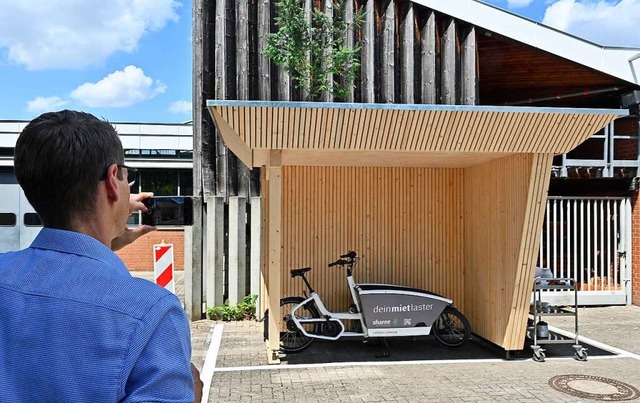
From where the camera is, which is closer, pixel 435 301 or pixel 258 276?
pixel 435 301

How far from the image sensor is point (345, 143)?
6.33m

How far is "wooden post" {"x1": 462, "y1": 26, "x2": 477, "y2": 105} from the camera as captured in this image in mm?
10742

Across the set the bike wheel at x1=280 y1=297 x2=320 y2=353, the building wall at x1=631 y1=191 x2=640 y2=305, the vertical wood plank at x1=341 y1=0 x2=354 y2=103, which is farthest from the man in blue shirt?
the building wall at x1=631 y1=191 x2=640 y2=305

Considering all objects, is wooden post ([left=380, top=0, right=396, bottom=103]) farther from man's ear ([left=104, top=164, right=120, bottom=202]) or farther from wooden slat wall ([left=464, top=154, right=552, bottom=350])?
man's ear ([left=104, top=164, right=120, bottom=202])

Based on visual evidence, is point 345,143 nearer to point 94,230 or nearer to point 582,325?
point 94,230

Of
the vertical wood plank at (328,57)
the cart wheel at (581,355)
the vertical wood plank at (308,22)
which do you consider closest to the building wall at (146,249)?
the vertical wood plank at (308,22)

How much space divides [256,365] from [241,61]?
5849mm

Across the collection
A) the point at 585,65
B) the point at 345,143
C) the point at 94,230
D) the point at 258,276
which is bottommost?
the point at 258,276

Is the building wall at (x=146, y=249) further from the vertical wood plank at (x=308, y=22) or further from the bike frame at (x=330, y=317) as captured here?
the bike frame at (x=330, y=317)

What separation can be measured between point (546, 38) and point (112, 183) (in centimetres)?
1094

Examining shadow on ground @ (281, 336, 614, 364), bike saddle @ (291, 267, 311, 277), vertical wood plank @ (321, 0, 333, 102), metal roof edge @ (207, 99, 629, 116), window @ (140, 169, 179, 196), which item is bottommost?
shadow on ground @ (281, 336, 614, 364)

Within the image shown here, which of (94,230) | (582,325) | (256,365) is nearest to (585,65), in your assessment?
(582,325)

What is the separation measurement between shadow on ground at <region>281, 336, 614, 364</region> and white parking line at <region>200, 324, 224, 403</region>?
922mm

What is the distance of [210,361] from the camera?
699 cm
